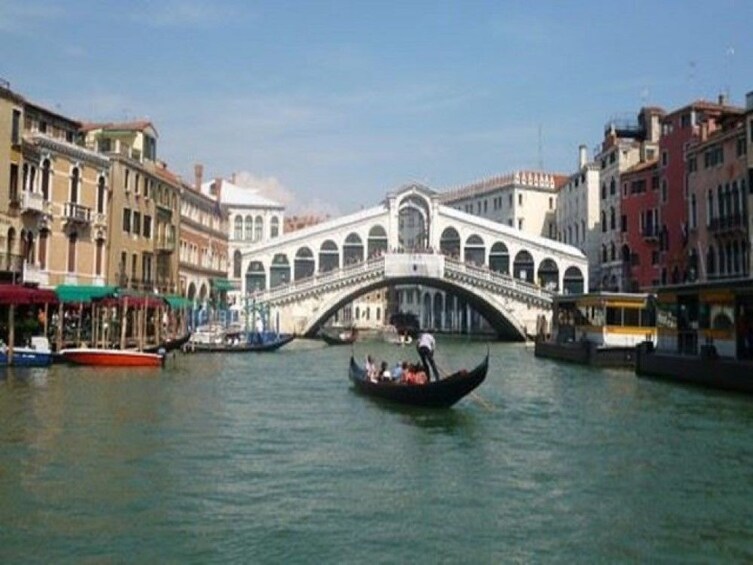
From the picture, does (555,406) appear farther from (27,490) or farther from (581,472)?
(27,490)

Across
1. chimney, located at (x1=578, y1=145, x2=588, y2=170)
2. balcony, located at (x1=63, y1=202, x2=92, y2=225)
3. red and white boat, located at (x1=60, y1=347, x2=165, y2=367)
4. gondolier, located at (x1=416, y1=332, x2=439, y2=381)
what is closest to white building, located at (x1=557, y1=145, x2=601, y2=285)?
chimney, located at (x1=578, y1=145, x2=588, y2=170)

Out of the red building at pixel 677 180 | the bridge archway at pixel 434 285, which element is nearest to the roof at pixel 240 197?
the bridge archway at pixel 434 285

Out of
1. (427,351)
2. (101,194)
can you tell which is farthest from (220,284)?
(427,351)

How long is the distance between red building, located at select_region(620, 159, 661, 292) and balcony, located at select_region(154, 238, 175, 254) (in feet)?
46.2

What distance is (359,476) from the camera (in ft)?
24.0

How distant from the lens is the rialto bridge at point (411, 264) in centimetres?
2992

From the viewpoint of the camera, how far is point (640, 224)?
1145 inches

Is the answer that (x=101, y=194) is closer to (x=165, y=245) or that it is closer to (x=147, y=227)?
(x=147, y=227)

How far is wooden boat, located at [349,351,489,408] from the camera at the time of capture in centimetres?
1057

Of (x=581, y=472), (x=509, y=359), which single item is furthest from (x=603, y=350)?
(x=581, y=472)

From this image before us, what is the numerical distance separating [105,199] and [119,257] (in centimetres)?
148

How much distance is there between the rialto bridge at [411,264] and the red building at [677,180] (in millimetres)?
4822

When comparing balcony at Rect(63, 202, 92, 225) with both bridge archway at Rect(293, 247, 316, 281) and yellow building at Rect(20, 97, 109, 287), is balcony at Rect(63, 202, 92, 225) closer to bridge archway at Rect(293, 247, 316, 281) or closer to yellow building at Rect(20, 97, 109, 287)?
yellow building at Rect(20, 97, 109, 287)

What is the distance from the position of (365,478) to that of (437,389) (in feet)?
12.2
